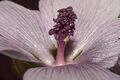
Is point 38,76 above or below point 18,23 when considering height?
below

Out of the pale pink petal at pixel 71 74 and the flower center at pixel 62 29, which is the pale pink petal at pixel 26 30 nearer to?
the flower center at pixel 62 29

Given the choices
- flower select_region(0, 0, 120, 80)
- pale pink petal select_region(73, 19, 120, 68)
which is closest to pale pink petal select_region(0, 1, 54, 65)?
flower select_region(0, 0, 120, 80)

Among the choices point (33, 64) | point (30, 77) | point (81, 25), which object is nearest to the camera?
point (30, 77)

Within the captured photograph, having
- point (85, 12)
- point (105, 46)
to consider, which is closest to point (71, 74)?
point (105, 46)

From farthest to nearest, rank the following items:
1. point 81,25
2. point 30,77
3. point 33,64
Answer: point 81,25
point 33,64
point 30,77

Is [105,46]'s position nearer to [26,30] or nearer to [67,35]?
[67,35]

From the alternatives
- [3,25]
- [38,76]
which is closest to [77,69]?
[38,76]

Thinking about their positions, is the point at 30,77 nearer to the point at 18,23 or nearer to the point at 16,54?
the point at 16,54
